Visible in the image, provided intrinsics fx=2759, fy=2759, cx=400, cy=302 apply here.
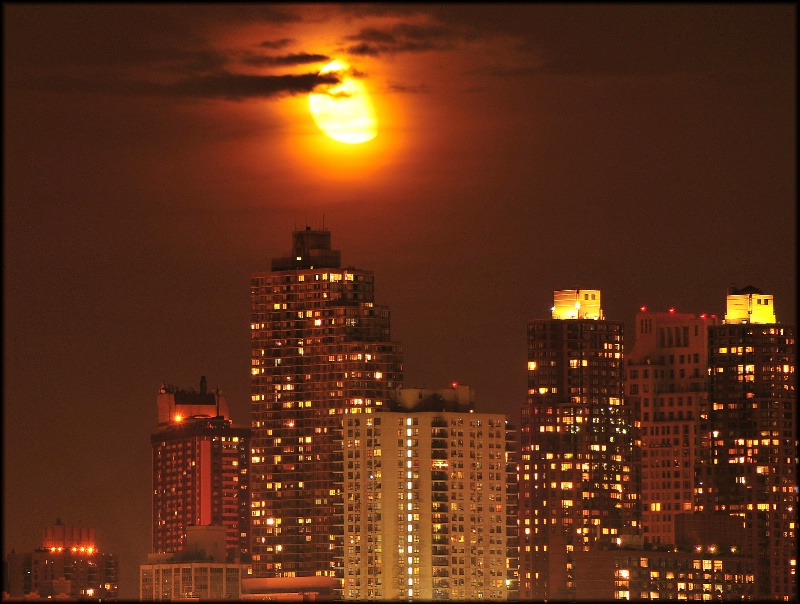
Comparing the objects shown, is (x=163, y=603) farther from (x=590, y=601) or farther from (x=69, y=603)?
(x=590, y=601)

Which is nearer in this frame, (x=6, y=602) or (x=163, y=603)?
(x=6, y=602)

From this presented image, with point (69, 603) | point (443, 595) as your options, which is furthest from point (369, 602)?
point (69, 603)

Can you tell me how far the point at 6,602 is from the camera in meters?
174

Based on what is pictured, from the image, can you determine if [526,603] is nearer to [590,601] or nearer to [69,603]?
[590,601]

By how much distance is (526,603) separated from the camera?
649 ft

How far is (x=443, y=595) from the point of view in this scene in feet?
653

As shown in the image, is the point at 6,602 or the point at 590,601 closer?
the point at 6,602

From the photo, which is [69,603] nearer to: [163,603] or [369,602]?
[163,603]

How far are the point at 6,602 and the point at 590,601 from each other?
46070 mm

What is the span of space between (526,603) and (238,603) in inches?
822

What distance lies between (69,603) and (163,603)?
6.69m

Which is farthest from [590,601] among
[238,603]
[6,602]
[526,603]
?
[6,602]

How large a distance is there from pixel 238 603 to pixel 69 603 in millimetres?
12059

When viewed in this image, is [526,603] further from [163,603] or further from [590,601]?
[163,603]
